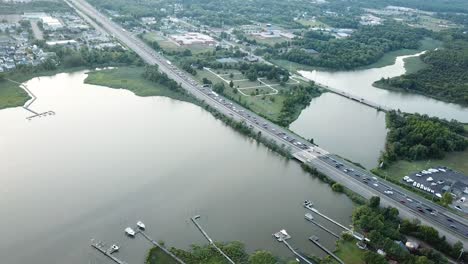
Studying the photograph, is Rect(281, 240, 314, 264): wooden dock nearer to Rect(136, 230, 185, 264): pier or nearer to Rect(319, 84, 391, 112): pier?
Rect(136, 230, 185, 264): pier

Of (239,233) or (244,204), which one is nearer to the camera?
(239,233)

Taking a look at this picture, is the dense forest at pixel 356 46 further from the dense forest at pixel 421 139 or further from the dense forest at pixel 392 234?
the dense forest at pixel 392 234

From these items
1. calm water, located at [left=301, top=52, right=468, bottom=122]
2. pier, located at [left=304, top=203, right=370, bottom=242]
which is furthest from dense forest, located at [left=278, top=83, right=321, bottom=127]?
pier, located at [left=304, top=203, right=370, bottom=242]

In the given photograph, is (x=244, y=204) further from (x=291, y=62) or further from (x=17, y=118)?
(x=291, y=62)

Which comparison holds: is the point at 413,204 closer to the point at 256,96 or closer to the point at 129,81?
the point at 256,96

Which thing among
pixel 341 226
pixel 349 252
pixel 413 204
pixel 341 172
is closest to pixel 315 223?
pixel 341 226

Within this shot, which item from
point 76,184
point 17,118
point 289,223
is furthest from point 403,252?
point 17,118
